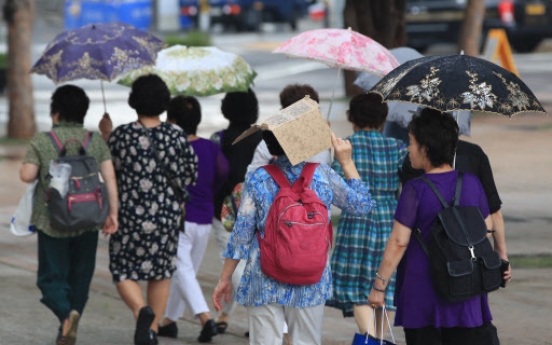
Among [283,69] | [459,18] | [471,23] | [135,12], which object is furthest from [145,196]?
[135,12]

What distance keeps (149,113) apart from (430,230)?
8.33ft

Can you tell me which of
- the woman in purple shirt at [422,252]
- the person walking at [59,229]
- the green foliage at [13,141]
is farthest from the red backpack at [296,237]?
the green foliage at [13,141]

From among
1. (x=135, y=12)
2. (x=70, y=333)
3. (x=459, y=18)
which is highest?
(x=70, y=333)

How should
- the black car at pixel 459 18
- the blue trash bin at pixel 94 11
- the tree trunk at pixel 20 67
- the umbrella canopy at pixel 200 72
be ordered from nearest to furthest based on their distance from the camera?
the umbrella canopy at pixel 200 72
the tree trunk at pixel 20 67
the black car at pixel 459 18
the blue trash bin at pixel 94 11

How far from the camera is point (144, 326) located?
277 inches

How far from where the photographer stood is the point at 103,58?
23.7 ft

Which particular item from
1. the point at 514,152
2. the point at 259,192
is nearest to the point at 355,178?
the point at 259,192

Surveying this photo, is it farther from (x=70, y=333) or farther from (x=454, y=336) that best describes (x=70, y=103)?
(x=454, y=336)

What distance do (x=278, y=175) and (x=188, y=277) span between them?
2.42m

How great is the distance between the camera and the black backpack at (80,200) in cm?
683

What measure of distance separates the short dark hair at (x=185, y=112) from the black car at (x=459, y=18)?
20.5 metres

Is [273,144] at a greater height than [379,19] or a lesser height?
greater

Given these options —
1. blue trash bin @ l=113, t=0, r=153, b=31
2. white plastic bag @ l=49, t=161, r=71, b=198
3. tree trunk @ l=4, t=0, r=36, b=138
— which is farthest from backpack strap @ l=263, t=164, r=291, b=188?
blue trash bin @ l=113, t=0, r=153, b=31

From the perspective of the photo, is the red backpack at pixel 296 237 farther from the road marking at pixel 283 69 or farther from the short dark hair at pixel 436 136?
the road marking at pixel 283 69
